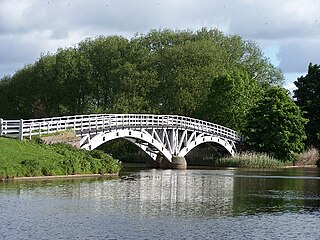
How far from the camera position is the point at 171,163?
236 ft

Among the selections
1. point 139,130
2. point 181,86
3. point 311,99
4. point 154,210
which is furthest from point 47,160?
point 311,99

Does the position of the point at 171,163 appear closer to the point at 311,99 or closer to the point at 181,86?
the point at 181,86

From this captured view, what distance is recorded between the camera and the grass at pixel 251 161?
74.8 meters

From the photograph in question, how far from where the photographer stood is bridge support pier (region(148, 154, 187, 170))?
71625 millimetres

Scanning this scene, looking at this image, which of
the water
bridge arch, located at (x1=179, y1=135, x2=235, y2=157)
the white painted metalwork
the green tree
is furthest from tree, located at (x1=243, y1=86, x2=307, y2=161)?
the water

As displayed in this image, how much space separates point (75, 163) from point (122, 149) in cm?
3677

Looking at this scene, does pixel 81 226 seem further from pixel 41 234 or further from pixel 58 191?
pixel 58 191

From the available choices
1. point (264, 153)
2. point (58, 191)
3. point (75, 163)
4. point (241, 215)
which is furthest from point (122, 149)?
point (241, 215)

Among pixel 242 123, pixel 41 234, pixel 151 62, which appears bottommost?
pixel 41 234

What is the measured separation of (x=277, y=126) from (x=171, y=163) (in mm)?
13216

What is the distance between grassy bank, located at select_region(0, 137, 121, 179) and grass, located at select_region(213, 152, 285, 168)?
78.5ft

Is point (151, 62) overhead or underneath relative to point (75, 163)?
overhead

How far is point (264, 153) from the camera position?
7844cm

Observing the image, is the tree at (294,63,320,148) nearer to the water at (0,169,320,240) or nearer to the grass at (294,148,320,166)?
the grass at (294,148,320,166)
